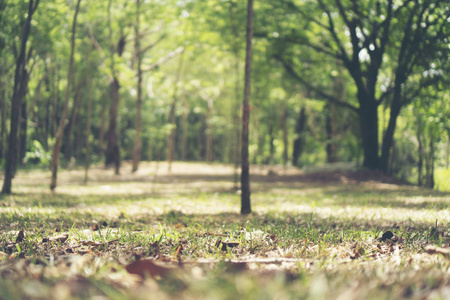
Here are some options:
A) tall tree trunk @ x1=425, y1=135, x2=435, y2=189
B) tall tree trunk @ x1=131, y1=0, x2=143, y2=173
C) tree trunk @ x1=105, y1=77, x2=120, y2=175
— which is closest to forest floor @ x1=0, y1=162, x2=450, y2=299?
tall tree trunk @ x1=425, y1=135, x2=435, y2=189

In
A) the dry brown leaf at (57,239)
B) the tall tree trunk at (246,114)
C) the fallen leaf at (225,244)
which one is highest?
the tall tree trunk at (246,114)

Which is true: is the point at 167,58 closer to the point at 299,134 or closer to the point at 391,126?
the point at 299,134

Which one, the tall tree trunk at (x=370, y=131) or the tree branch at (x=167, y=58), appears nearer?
the tall tree trunk at (x=370, y=131)

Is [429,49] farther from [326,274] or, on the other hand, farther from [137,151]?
[137,151]

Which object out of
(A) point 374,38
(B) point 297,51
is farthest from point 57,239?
(B) point 297,51

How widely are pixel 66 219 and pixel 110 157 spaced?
16650 mm

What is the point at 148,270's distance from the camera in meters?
1.70

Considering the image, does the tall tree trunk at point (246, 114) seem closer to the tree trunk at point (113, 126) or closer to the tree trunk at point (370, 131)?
the tree trunk at point (370, 131)

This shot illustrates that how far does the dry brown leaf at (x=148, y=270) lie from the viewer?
5.40 feet

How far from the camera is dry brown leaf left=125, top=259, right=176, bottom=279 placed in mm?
1647

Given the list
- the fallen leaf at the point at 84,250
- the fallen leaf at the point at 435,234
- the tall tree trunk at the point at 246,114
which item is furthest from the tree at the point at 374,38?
the fallen leaf at the point at 84,250

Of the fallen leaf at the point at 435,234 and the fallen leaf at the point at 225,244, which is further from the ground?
the fallen leaf at the point at 435,234

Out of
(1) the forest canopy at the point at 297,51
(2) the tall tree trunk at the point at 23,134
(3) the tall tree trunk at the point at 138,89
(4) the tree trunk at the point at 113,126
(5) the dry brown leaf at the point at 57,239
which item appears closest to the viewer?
(5) the dry brown leaf at the point at 57,239

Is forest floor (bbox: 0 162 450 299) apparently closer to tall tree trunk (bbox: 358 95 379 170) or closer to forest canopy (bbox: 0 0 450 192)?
forest canopy (bbox: 0 0 450 192)
